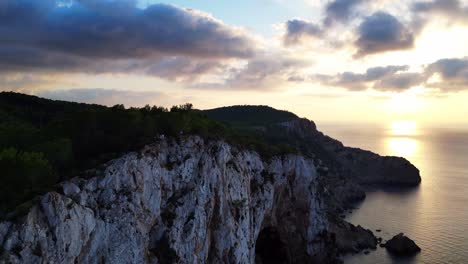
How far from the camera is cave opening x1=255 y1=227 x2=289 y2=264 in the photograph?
7312cm

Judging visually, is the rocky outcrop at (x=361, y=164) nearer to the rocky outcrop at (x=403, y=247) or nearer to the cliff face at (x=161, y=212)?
the rocky outcrop at (x=403, y=247)

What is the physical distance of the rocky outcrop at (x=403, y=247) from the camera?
262ft

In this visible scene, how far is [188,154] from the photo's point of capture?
4775 centimetres

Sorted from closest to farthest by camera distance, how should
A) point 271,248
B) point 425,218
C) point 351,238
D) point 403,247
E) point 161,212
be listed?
point 161,212
point 271,248
point 403,247
point 351,238
point 425,218

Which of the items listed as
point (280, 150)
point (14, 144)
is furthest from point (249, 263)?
point (14, 144)

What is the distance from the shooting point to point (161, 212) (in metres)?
41.8

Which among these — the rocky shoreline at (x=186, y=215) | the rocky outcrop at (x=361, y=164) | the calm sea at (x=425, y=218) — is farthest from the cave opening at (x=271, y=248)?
the rocky outcrop at (x=361, y=164)

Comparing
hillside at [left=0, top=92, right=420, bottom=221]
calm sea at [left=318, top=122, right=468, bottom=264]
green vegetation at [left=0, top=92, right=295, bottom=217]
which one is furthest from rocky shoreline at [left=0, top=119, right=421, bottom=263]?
calm sea at [left=318, top=122, right=468, bottom=264]

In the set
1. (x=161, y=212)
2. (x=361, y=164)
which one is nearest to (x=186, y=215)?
(x=161, y=212)

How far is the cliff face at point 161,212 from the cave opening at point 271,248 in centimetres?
26

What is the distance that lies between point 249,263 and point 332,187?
8758cm

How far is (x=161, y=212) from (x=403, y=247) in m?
59.7

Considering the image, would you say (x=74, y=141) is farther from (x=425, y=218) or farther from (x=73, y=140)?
(x=425, y=218)

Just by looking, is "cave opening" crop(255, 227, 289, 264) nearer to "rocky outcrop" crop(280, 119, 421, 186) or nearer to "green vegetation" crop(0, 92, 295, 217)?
"green vegetation" crop(0, 92, 295, 217)
